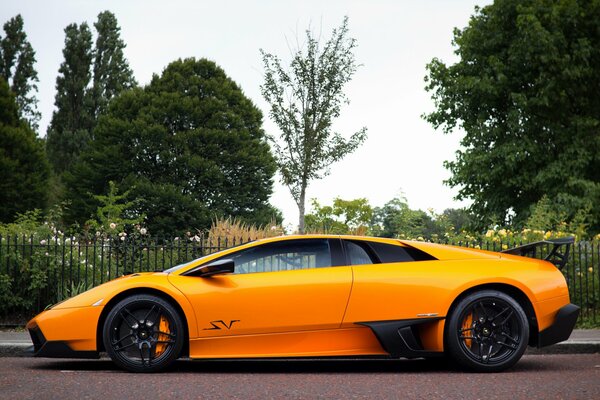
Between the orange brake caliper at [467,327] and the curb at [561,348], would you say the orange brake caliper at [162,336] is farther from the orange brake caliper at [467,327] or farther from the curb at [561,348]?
the orange brake caliper at [467,327]

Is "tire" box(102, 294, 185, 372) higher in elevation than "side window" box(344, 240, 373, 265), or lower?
lower

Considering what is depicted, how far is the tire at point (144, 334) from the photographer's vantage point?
765 cm

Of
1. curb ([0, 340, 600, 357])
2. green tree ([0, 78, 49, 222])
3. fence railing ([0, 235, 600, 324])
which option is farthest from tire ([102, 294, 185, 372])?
green tree ([0, 78, 49, 222])

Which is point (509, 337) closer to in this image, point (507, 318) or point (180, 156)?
point (507, 318)

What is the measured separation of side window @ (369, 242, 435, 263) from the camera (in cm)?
799

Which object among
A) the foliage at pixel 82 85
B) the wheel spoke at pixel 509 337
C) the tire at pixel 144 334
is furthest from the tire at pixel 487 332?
the foliage at pixel 82 85

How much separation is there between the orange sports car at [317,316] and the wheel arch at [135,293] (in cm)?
1

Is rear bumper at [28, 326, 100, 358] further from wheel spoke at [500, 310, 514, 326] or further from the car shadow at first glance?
wheel spoke at [500, 310, 514, 326]

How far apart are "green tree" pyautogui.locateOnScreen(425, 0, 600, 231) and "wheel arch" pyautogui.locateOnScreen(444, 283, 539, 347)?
19.8m

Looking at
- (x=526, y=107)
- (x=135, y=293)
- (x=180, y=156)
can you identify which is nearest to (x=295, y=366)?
(x=135, y=293)

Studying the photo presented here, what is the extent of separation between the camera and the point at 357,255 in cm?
796

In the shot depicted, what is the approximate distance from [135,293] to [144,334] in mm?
427

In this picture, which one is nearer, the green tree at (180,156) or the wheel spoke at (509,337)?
the wheel spoke at (509,337)

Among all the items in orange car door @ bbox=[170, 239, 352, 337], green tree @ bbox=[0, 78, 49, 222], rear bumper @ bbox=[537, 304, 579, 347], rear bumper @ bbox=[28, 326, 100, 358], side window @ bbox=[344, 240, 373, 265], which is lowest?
rear bumper @ bbox=[28, 326, 100, 358]
